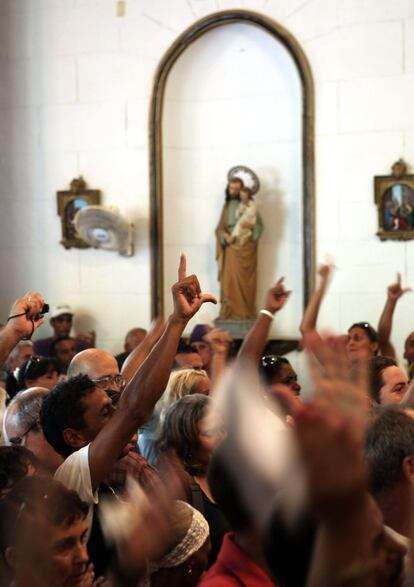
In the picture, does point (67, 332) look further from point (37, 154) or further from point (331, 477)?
point (331, 477)

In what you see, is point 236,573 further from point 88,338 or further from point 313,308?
point 88,338

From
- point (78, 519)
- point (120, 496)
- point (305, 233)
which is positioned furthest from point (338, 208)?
point (78, 519)

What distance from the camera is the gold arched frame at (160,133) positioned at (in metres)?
9.53

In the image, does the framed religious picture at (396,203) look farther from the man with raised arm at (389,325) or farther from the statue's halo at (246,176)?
the man with raised arm at (389,325)

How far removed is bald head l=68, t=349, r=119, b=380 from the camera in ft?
14.2

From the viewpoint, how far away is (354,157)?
31.0ft

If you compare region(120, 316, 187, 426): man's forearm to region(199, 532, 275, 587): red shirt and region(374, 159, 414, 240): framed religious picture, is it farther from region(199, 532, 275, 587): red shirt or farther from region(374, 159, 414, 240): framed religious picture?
region(374, 159, 414, 240): framed religious picture

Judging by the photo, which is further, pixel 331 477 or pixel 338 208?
pixel 338 208

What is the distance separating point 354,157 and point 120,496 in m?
6.93

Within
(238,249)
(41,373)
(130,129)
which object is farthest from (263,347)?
(130,129)

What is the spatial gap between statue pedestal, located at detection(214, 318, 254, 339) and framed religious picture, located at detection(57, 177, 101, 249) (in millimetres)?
1876

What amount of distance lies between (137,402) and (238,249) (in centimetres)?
685

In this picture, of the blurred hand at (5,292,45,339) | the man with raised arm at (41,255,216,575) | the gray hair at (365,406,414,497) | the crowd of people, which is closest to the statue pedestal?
the crowd of people

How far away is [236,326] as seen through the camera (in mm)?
9688
